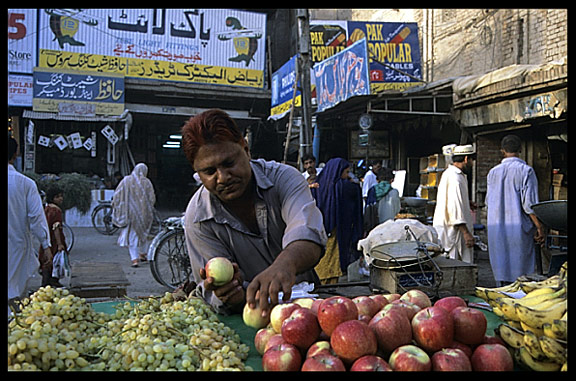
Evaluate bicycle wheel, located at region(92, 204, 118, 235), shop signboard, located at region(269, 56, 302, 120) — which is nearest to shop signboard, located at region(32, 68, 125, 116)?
bicycle wheel, located at region(92, 204, 118, 235)

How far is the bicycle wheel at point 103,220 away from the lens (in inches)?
462

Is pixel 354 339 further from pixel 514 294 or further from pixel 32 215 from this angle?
pixel 32 215

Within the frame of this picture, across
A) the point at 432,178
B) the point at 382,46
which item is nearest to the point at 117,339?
the point at 432,178

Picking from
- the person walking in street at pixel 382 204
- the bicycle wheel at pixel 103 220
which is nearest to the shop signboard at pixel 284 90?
the person walking in street at pixel 382 204

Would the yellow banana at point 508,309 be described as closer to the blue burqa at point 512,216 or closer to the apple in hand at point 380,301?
the apple in hand at point 380,301

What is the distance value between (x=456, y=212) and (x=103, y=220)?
31.0ft

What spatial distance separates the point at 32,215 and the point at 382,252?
9.70 feet

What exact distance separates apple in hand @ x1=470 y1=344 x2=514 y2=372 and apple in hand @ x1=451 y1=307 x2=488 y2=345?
54mm

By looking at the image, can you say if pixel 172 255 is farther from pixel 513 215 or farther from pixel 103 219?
pixel 103 219

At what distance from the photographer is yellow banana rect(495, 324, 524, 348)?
145cm

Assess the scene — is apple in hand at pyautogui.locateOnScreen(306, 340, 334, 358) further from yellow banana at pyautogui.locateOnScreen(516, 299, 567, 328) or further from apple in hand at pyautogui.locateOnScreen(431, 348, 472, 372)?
yellow banana at pyautogui.locateOnScreen(516, 299, 567, 328)

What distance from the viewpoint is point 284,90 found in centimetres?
993

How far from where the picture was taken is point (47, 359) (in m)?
1.35
